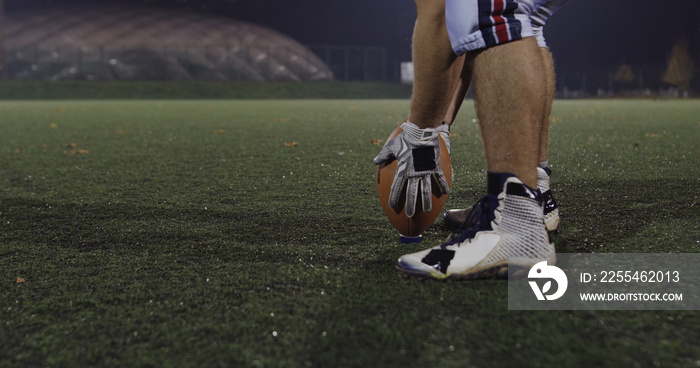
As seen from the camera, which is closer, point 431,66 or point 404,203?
point 431,66

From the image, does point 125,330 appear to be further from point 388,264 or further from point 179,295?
point 388,264

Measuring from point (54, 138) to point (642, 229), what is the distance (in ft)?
17.8

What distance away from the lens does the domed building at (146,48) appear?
33062 millimetres

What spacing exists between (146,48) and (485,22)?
3817cm

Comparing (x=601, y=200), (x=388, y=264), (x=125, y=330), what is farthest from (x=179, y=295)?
(x=601, y=200)

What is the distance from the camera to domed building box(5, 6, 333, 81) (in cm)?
3306

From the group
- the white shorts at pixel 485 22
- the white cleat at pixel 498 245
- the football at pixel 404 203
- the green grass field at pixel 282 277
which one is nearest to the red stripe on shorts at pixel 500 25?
the white shorts at pixel 485 22

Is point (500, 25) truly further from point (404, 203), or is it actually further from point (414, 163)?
point (404, 203)

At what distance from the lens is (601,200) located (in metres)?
2.19

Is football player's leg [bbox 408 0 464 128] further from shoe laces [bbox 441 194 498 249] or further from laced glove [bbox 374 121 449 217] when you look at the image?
shoe laces [bbox 441 194 498 249]

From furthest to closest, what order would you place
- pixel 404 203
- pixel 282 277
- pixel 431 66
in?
1. pixel 404 203
2. pixel 431 66
3. pixel 282 277

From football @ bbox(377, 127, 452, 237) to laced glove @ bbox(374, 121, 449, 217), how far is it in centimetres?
2

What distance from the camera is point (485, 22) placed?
4.34 feet

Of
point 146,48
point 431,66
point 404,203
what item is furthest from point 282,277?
point 146,48
